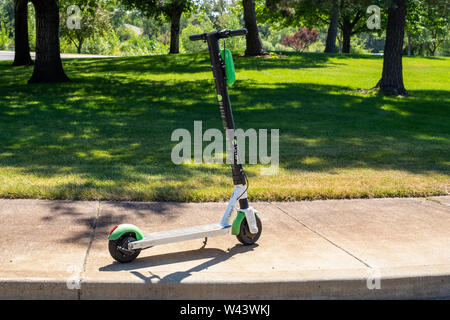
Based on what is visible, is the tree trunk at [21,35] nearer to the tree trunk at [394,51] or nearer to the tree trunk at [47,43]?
the tree trunk at [47,43]

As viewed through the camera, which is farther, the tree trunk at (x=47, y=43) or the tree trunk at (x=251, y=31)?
the tree trunk at (x=251, y=31)

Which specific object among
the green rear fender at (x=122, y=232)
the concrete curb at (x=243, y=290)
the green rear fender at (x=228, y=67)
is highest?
the green rear fender at (x=228, y=67)

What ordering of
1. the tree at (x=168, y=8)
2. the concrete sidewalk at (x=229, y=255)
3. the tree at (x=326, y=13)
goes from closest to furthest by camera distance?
the concrete sidewalk at (x=229, y=255) < the tree at (x=326, y=13) < the tree at (x=168, y=8)

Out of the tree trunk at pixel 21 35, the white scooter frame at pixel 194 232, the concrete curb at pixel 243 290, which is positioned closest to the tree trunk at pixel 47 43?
the tree trunk at pixel 21 35

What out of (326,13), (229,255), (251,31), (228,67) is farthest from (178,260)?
(251,31)

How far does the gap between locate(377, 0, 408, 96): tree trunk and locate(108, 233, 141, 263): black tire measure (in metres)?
12.9

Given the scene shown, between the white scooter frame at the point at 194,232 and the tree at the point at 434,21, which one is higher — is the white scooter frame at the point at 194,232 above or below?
below

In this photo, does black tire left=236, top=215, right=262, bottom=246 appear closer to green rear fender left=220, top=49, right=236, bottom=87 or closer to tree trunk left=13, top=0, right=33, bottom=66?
green rear fender left=220, top=49, right=236, bottom=87

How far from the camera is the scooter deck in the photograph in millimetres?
3879

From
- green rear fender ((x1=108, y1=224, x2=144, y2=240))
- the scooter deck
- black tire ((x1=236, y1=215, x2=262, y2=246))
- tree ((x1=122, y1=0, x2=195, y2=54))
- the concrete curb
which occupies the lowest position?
the concrete curb

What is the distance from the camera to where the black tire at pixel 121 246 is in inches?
152

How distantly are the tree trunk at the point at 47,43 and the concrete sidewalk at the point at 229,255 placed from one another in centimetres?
1229

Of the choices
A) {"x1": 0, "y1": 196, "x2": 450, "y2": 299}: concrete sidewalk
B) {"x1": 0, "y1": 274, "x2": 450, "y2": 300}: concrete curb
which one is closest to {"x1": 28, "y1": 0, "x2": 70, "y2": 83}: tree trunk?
{"x1": 0, "y1": 196, "x2": 450, "y2": 299}: concrete sidewalk

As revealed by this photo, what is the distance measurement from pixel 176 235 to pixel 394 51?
42.7 feet
